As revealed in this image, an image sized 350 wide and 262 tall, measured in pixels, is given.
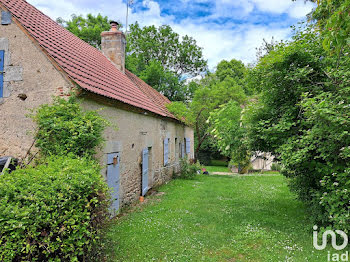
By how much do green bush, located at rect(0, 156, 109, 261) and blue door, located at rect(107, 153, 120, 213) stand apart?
2505 mm

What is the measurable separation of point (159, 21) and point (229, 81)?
42.6 feet

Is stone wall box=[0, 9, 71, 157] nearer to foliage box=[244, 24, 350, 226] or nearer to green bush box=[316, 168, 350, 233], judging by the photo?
foliage box=[244, 24, 350, 226]

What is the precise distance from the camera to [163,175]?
11.0 metres

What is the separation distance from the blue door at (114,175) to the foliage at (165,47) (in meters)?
20.8

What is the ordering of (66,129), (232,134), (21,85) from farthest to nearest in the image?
1. (232,134)
2. (21,85)
3. (66,129)

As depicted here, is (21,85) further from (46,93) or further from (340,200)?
(340,200)

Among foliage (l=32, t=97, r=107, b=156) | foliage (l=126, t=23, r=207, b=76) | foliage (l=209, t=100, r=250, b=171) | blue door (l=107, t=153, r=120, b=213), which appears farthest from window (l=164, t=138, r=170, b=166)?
foliage (l=126, t=23, r=207, b=76)

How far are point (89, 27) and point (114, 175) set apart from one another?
16.4 meters

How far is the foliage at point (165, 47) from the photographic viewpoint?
25.5 m

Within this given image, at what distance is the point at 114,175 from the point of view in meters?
6.04

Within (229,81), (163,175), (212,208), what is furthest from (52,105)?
(229,81)

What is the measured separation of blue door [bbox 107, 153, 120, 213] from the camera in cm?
575

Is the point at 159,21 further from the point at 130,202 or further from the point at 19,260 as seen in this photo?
the point at 19,260

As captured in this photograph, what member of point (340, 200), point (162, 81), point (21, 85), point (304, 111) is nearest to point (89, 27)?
point (162, 81)
